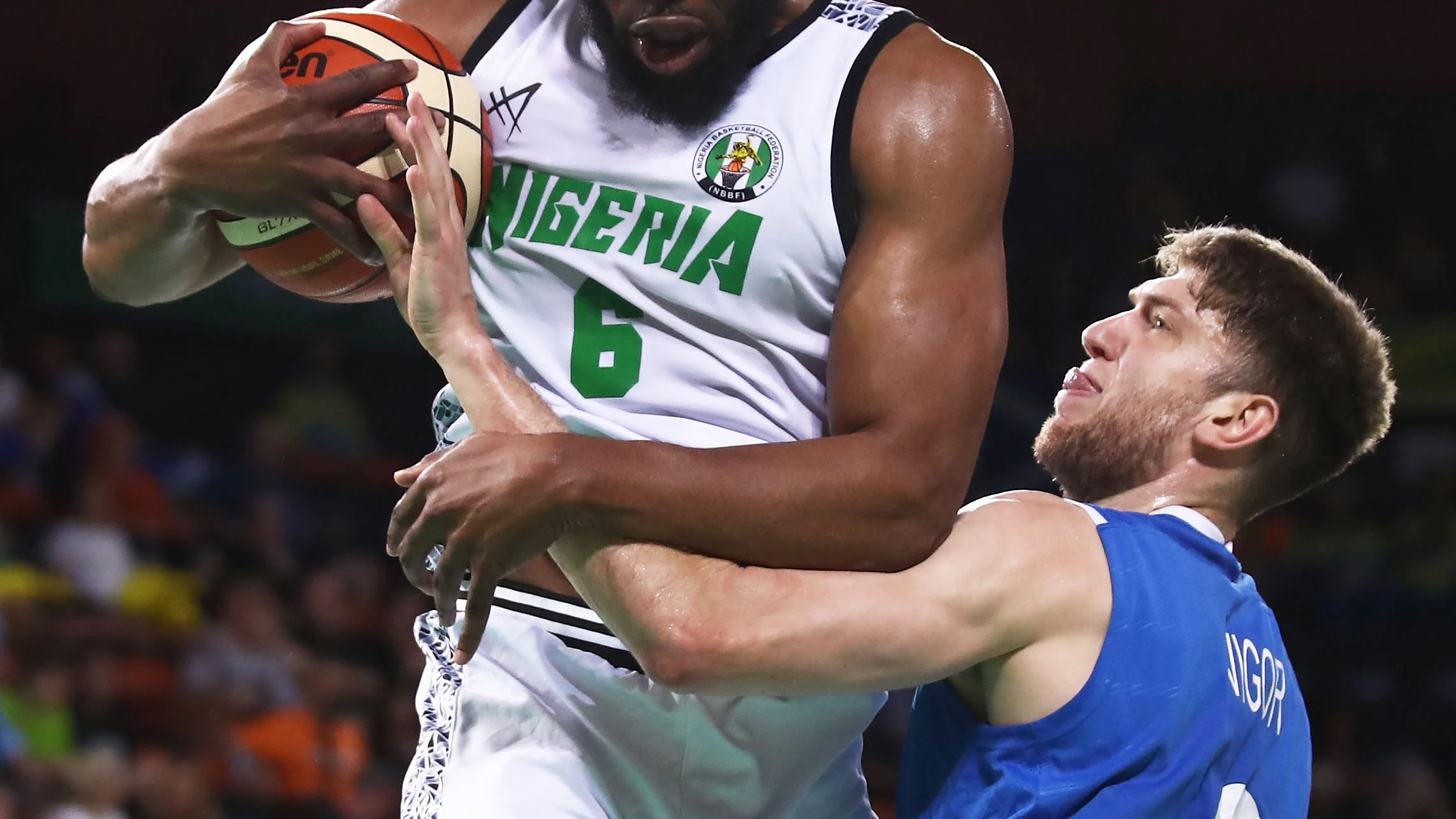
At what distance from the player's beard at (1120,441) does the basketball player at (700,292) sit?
0.47 m

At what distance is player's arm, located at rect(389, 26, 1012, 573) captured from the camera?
76.0 inches

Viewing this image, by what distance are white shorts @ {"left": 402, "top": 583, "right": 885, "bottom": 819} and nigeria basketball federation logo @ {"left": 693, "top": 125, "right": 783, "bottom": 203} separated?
62 cm

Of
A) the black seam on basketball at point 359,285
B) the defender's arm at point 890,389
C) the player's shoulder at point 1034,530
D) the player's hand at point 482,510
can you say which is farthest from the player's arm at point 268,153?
the player's shoulder at point 1034,530

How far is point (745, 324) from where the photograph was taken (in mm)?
2201

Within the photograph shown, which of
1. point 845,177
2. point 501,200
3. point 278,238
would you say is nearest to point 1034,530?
point 845,177

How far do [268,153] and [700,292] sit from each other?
2.00 feet

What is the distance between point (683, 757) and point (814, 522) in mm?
424

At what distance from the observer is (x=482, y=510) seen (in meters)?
1.90

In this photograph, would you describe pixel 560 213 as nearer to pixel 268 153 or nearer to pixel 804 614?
pixel 268 153

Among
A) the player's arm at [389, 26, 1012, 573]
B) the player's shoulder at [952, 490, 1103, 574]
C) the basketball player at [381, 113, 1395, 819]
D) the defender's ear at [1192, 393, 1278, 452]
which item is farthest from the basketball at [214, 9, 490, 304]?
the defender's ear at [1192, 393, 1278, 452]

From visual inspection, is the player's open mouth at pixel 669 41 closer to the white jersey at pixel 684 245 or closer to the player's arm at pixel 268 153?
the white jersey at pixel 684 245

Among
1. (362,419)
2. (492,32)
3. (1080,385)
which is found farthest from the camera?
(362,419)

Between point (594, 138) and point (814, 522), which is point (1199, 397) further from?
point (594, 138)

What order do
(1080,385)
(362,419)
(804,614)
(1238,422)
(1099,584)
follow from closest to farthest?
1. (804,614)
2. (1099,584)
3. (1238,422)
4. (1080,385)
5. (362,419)
